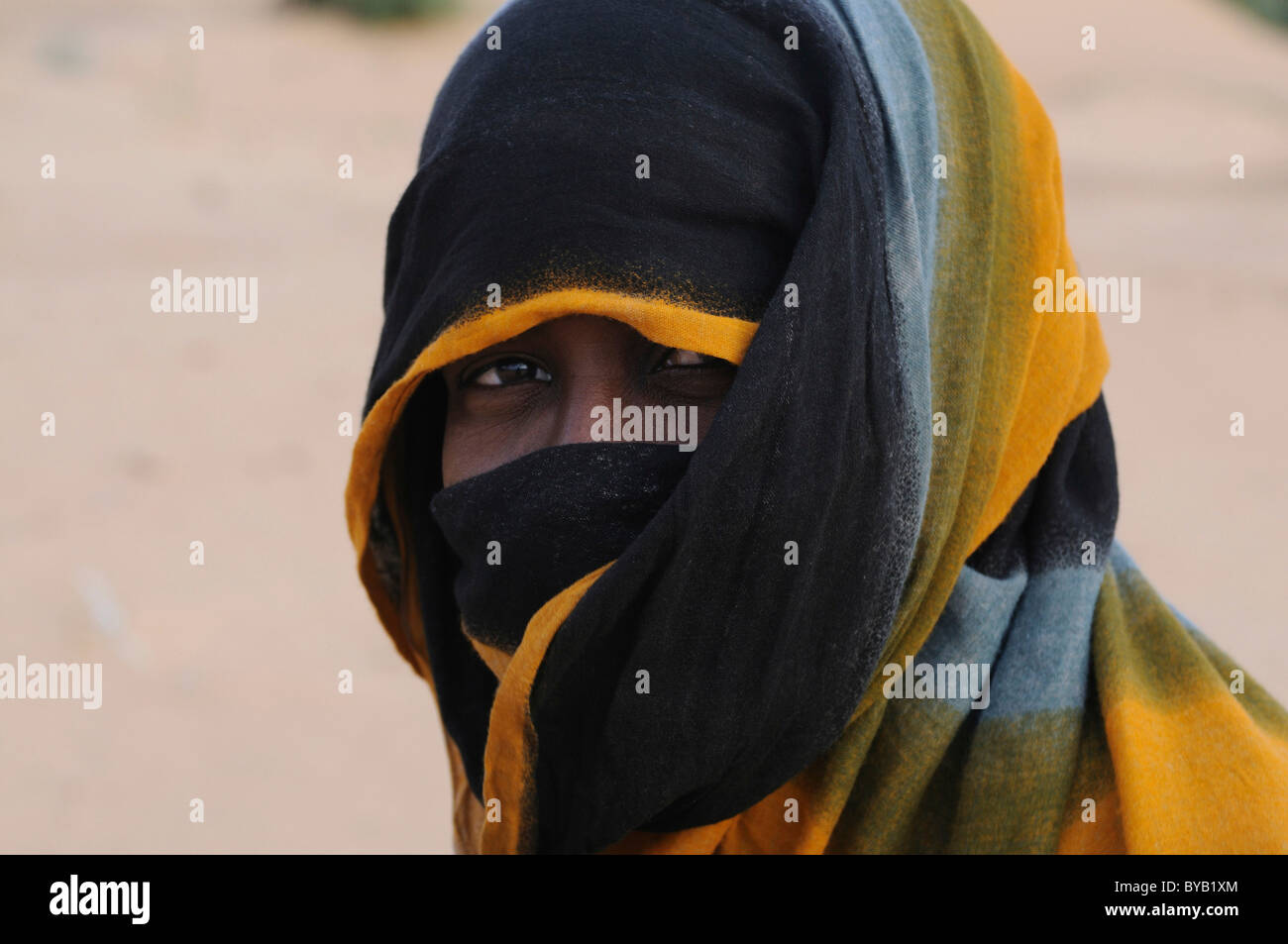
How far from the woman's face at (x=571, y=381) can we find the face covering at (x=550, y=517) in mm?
61

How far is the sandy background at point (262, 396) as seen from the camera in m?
4.81

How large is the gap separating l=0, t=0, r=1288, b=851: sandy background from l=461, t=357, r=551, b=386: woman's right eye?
9.97 feet

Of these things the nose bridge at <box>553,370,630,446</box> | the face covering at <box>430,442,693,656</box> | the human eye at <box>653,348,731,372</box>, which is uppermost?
the human eye at <box>653,348,731,372</box>

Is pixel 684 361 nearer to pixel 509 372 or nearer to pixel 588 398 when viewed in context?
pixel 588 398

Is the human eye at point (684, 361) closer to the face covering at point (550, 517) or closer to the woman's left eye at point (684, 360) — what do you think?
the woman's left eye at point (684, 360)

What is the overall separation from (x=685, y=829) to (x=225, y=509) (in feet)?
17.4

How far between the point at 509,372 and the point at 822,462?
48 cm

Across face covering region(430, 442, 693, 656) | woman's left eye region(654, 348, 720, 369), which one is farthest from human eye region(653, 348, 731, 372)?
face covering region(430, 442, 693, 656)

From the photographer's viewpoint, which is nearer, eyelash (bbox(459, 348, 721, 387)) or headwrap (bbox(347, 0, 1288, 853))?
headwrap (bbox(347, 0, 1288, 853))

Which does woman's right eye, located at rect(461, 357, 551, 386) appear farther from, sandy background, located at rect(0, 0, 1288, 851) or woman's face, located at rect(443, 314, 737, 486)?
sandy background, located at rect(0, 0, 1288, 851)

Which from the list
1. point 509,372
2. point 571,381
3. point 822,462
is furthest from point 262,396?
point 822,462

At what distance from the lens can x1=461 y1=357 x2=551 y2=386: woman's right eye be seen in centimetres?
172

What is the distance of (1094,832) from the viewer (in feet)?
5.34

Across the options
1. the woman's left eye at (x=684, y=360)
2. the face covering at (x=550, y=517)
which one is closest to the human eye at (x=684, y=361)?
the woman's left eye at (x=684, y=360)
